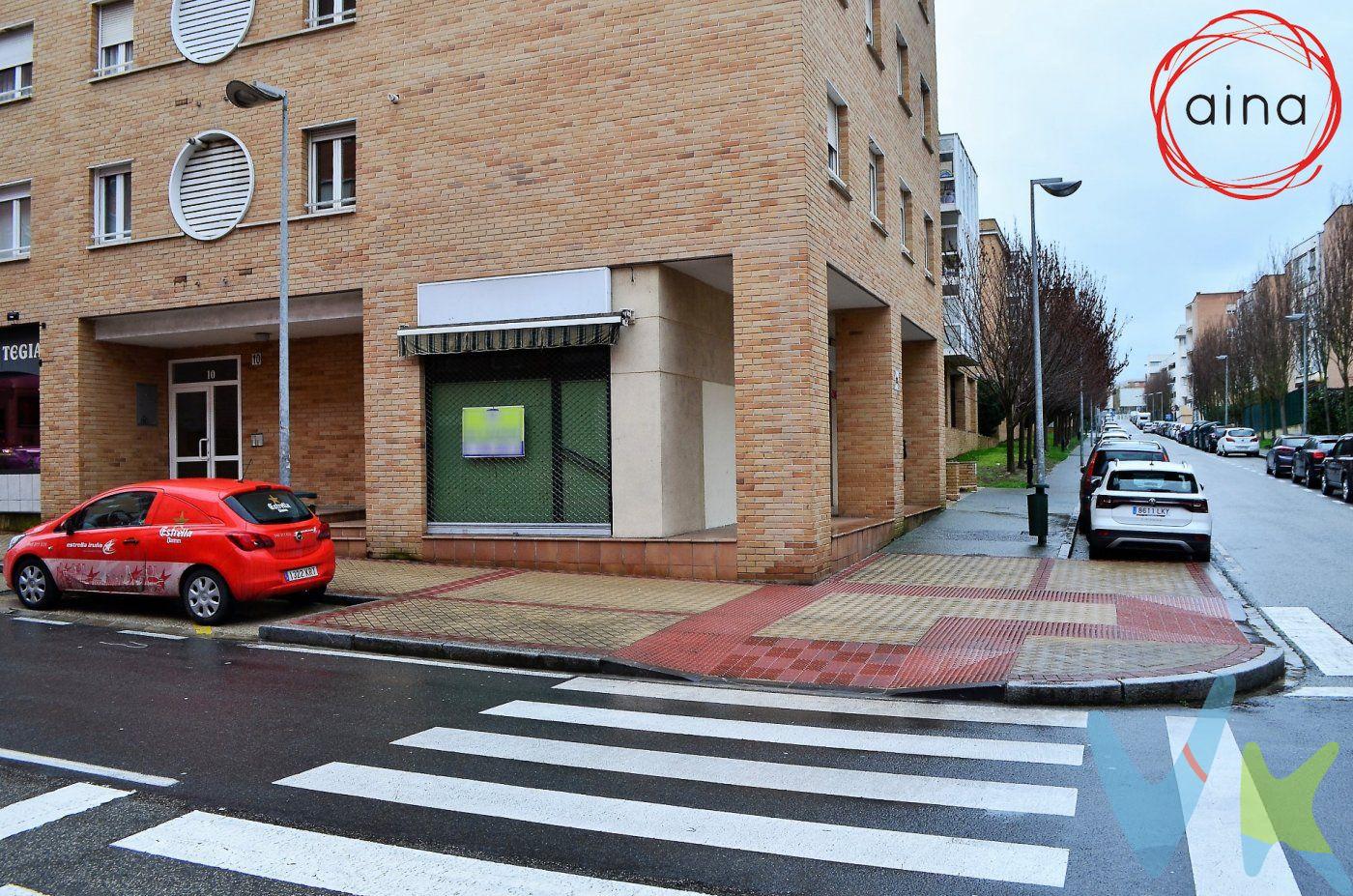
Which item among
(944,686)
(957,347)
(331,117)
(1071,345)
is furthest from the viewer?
(957,347)

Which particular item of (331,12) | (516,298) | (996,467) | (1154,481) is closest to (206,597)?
(516,298)

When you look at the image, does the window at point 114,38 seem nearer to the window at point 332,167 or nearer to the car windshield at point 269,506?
the window at point 332,167

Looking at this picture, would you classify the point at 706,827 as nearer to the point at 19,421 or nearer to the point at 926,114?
the point at 19,421

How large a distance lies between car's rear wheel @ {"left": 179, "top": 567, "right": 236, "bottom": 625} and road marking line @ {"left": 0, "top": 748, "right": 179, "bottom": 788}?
181 inches

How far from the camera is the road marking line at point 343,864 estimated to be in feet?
13.2

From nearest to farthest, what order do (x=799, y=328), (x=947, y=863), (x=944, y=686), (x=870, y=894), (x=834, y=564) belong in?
(x=870, y=894)
(x=947, y=863)
(x=944, y=686)
(x=799, y=328)
(x=834, y=564)

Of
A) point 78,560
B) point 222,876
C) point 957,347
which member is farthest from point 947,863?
point 957,347

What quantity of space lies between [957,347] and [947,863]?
123 ft

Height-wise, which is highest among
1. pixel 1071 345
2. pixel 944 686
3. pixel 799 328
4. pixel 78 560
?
pixel 1071 345

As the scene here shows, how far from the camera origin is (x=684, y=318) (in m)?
14.3

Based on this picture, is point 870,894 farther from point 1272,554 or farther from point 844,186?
point 1272,554

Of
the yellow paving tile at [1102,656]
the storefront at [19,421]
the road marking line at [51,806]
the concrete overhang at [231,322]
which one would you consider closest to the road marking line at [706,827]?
the road marking line at [51,806]

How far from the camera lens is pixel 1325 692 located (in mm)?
7570

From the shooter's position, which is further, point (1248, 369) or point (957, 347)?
point (1248, 369)
